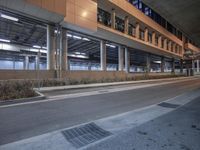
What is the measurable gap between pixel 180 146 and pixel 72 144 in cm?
246

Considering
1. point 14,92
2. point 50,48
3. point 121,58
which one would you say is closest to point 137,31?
point 121,58

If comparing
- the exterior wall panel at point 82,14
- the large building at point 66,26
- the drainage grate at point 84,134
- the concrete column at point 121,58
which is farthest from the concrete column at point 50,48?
the drainage grate at point 84,134

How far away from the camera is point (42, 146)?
374 centimetres

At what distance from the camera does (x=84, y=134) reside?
15.0 feet

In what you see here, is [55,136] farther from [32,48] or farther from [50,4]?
[32,48]

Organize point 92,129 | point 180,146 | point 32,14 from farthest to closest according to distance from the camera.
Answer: point 32,14 → point 92,129 → point 180,146

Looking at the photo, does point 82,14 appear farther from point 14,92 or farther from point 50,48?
point 14,92

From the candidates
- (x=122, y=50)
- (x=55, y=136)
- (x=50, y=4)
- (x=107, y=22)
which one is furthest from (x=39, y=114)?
(x=122, y=50)

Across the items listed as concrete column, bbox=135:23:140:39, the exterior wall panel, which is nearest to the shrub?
the exterior wall panel

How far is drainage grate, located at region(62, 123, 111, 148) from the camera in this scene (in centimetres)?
406

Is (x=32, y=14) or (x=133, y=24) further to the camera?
(x=133, y=24)

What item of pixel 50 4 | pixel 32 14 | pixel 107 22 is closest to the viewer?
pixel 50 4

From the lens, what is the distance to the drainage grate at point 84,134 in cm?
406

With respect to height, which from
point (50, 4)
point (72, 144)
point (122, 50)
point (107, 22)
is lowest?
point (72, 144)
